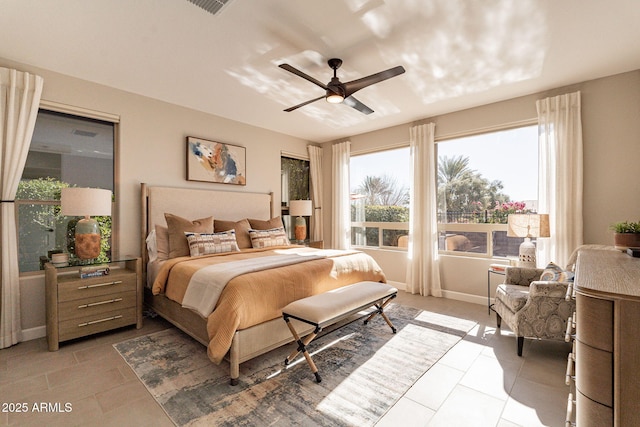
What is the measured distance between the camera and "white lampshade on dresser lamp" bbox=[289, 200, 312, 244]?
515 cm

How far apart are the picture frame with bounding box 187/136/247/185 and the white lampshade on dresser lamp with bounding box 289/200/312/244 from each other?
925 mm

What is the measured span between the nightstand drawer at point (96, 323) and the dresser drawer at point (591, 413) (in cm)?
359

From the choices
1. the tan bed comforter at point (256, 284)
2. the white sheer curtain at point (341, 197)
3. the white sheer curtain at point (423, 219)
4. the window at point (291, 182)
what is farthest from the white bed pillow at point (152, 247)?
the white sheer curtain at point (423, 219)

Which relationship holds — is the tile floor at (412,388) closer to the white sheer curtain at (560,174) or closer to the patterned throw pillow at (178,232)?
the patterned throw pillow at (178,232)

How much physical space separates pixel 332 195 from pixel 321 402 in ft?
13.7

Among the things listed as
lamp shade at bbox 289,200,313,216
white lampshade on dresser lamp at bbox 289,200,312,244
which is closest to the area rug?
white lampshade on dresser lamp at bbox 289,200,312,244

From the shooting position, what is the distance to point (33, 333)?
9.63ft

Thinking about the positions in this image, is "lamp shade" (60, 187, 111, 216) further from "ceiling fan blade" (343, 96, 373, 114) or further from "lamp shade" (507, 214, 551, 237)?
"lamp shade" (507, 214, 551, 237)

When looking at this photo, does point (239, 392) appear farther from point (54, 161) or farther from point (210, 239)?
point (54, 161)


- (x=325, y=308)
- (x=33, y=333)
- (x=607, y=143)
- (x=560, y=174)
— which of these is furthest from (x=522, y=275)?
(x=33, y=333)

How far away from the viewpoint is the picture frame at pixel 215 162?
4145mm

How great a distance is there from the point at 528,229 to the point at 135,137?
4.79 meters

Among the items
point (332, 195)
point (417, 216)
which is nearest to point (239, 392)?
point (417, 216)

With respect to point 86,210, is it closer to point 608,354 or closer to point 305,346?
point 305,346
